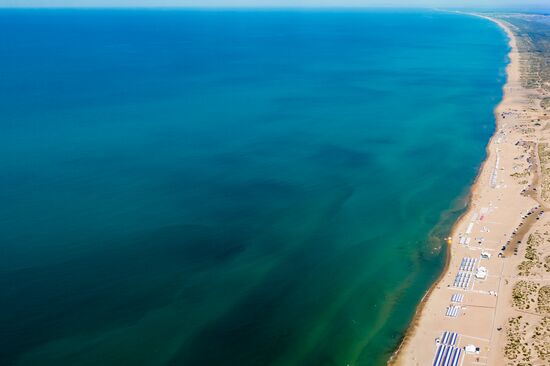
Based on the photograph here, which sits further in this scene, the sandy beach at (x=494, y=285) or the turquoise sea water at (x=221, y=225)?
the turquoise sea water at (x=221, y=225)

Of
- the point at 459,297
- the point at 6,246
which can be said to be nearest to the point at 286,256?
the point at 459,297

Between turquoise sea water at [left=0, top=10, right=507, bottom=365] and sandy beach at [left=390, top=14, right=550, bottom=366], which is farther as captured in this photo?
turquoise sea water at [left=0, top=10, right=507, bottom=365]

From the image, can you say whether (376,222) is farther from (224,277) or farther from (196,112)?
(196,112)

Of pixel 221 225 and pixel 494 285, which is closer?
pixel 494 285
